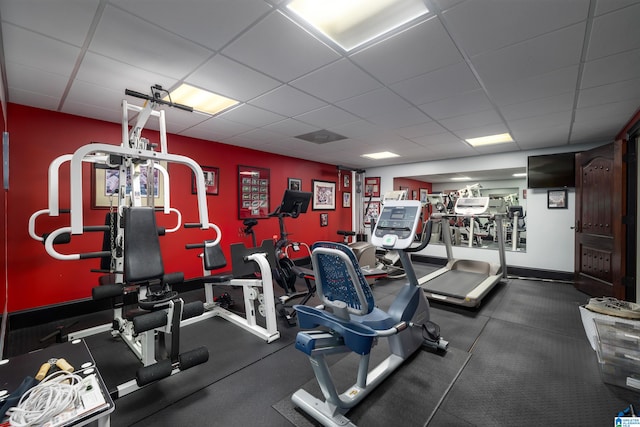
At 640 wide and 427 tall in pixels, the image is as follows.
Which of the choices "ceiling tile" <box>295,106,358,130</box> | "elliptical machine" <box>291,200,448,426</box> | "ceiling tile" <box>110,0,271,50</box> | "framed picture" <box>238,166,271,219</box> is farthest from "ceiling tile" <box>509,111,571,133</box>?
"framed picture" <box>238,166,271,219</box>

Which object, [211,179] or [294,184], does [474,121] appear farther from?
[211,179]

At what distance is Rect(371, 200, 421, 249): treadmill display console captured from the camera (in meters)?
2.17

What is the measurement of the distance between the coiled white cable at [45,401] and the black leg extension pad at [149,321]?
27.0 inches

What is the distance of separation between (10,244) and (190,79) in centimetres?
259

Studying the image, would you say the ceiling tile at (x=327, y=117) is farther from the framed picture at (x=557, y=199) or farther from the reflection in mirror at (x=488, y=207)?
the framed picture at (x=557, y=199)

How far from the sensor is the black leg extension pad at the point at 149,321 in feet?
5.49

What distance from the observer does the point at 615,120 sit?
330cm

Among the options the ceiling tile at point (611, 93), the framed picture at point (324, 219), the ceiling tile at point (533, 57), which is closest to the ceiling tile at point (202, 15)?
the ceiling tile at point (533, 57)

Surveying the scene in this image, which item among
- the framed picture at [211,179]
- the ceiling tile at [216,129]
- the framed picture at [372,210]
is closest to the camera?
the ceiling tile at [216,129]

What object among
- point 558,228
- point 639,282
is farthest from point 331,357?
point 558,228

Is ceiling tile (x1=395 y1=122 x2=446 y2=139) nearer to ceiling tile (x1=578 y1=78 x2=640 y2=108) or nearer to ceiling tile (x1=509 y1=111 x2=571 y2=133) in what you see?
ceiling tile (x1=509 y1=111 x2=571 y2=133)

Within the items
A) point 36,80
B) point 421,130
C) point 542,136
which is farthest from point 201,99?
Result: point 542,136

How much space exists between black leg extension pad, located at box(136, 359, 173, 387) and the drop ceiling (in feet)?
6.85

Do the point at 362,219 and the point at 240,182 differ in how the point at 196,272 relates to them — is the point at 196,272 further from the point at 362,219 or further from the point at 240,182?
the point at 362,219
